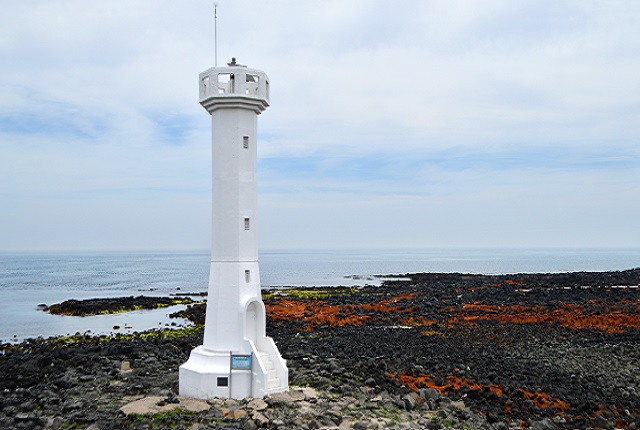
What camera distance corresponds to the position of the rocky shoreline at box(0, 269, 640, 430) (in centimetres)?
1331

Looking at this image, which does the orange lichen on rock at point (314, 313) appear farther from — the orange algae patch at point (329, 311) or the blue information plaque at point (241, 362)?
the blue information plaque at point (241, 362)

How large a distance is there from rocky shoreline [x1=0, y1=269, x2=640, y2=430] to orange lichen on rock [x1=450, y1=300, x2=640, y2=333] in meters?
0.24

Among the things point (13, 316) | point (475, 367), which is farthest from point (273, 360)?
point (13, 316)

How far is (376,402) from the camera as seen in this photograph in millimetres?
14680

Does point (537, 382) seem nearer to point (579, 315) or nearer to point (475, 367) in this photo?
point (475, 367)

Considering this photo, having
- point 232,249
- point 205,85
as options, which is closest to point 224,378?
point 232,249

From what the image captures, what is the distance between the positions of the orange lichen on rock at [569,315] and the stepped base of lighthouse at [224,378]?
20.6 m

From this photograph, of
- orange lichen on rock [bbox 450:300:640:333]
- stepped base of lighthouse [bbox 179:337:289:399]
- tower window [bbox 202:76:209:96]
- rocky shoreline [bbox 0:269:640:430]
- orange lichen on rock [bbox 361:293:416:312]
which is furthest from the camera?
orange lichen on rock [bbox 361:293:416:312]

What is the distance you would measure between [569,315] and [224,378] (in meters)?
26.3

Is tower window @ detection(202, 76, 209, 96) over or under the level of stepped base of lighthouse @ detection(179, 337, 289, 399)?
over

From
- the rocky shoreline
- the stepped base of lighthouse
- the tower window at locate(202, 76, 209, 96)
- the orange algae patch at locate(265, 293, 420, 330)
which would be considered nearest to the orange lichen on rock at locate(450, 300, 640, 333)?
the rocky shoreline

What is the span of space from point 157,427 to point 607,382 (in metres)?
13.6

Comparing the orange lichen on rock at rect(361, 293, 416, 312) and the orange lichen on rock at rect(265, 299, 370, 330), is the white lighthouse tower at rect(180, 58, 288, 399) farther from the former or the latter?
the orange lichen on rock at rect(361, 293, 416, 312)

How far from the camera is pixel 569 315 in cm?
3456
